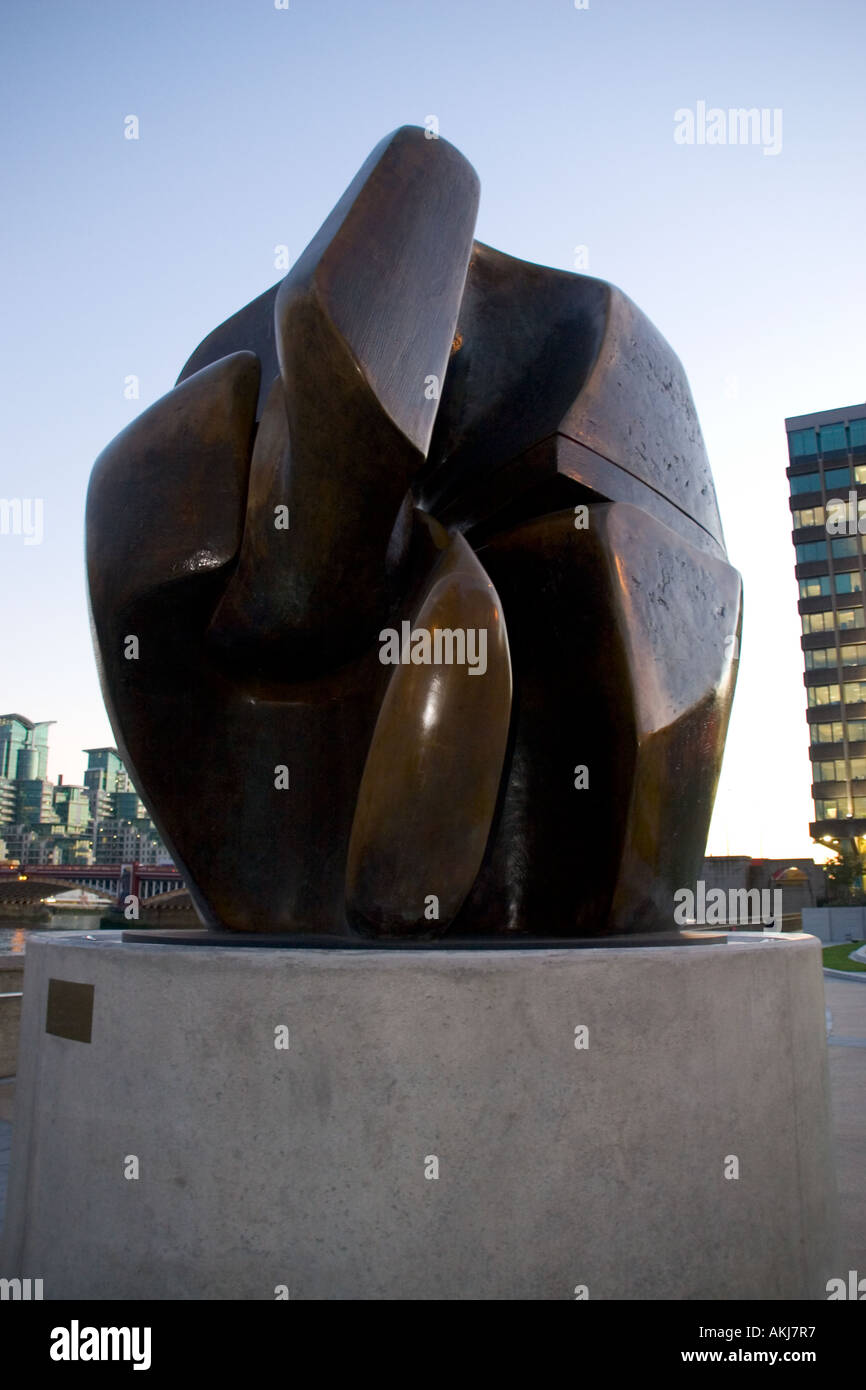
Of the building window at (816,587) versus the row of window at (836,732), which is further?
the building window at (816,587)

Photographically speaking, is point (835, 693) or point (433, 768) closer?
point (433, 768)

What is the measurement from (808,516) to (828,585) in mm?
4579

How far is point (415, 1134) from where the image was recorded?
289 centimetres

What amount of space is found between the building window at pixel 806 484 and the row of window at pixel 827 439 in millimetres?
1280

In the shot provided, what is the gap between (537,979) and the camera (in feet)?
9.94

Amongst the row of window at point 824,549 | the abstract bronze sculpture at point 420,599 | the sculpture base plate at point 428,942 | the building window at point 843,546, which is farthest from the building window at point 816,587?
the sculpture base plate at point 428,942

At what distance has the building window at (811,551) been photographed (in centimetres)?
6469

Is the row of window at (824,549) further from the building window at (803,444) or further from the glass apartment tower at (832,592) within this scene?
the building window at (803,444)

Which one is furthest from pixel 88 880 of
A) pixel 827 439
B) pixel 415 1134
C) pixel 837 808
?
pixel 415 1134

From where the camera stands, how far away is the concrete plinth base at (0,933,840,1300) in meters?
2.87

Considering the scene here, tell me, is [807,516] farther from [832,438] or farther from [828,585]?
[832,438]

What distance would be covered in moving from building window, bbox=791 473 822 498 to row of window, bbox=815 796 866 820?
19459 mm

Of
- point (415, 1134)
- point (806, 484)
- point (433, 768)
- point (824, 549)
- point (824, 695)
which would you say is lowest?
point (415, 1134)
